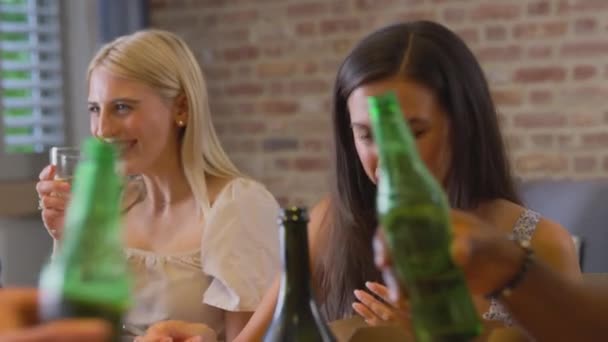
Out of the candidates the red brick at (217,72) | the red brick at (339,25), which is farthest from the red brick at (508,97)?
the red brick at (217,72)

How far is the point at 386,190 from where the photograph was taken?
72 centimetres

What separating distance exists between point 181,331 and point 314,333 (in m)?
0.44

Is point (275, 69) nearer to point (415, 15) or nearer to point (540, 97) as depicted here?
point (415, 15)

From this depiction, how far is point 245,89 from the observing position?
354cm

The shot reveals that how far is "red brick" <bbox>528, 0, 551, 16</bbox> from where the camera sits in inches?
115

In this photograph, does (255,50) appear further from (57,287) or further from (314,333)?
(57,287)

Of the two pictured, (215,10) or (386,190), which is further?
(215,10)

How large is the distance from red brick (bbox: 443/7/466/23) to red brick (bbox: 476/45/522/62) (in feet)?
0.40

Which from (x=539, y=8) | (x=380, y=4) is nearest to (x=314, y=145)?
(x=380, y=4)

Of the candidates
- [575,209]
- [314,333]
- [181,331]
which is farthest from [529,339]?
[575,209]

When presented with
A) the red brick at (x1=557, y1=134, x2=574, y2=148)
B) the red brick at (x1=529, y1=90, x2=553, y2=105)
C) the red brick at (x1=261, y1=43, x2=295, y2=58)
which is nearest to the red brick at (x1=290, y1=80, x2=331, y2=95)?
the red brick at (x1=261, y1=43, x2=295, y2=58)

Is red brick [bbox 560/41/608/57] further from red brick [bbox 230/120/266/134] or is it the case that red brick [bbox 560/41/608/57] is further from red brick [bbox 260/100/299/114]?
red brick [bbox 230/120/266/134]

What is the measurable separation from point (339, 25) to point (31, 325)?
2.67 metres

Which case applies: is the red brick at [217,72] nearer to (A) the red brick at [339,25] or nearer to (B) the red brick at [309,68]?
(B) the red brick at [309,68]
